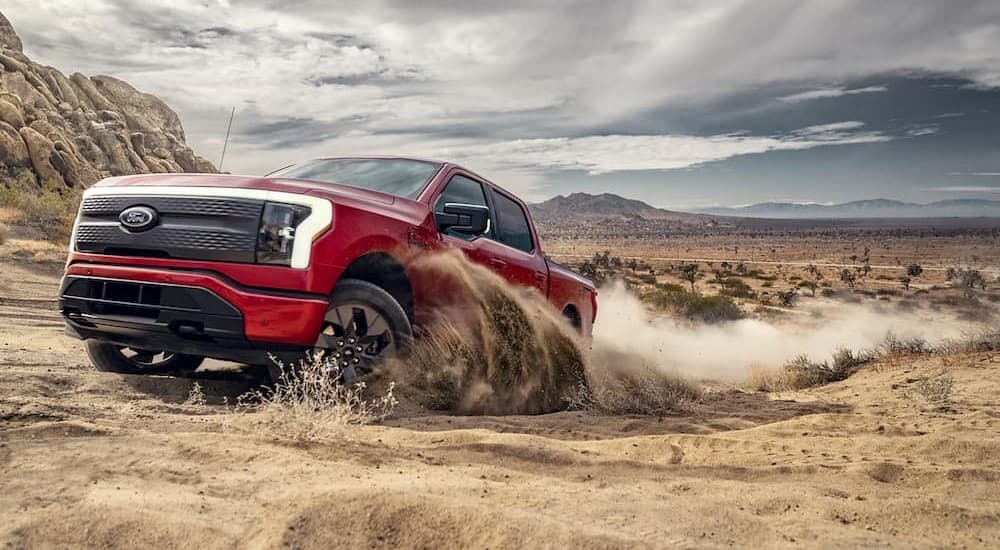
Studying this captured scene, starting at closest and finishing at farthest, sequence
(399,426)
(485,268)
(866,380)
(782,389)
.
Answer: (399,426) < (485,268) < (866,380) < (782,389)

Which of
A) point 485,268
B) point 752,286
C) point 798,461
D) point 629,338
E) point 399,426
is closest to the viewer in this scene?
point 798,461

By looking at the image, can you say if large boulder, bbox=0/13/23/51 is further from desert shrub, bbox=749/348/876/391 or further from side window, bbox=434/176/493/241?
desert shrub, bbox=749/348/876/391

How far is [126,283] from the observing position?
421cm

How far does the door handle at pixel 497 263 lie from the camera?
573cm

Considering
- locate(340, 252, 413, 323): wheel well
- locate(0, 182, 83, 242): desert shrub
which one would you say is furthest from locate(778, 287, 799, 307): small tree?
locate(0, 182, 83, 242): desert shrub

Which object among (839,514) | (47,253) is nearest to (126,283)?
(839,514)

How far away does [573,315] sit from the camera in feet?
24.6

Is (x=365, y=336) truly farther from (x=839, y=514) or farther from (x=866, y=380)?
(x=866, y=380)

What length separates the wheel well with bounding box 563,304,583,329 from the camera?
7307mm

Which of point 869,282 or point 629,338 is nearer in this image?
point 629,338

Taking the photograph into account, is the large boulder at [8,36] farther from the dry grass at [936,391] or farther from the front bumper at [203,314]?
the dry grass at [936,391]

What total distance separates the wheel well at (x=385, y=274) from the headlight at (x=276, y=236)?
0.47 meters

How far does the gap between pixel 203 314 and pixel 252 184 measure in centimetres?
85

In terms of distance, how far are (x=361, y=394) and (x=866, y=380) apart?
618 cm
